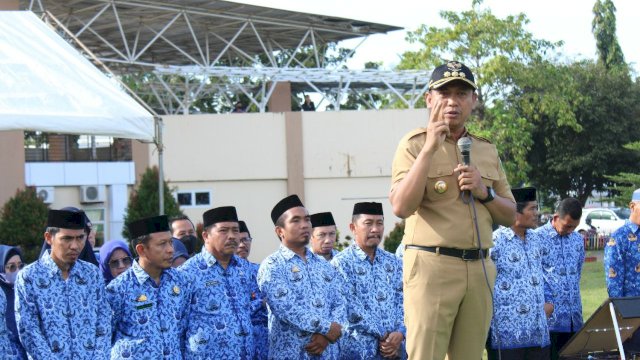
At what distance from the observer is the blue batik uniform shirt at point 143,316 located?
243 inches

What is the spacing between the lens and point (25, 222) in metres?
19.5

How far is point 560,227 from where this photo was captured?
8375mm

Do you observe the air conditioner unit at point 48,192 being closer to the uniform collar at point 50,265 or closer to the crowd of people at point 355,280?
the crowd of people at point 355,280

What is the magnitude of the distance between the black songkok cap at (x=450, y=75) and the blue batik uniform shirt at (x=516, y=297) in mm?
3447

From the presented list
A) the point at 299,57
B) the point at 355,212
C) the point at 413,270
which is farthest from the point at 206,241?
the point at 299,57

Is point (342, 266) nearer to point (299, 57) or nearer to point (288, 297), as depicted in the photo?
point (288, 297)

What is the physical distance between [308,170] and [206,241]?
2137 cm

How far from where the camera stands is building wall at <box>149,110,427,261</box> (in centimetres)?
2789

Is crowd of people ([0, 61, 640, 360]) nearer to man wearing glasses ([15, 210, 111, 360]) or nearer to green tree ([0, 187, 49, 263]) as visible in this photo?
man wearing glasses ([15, 210, 111, 360])

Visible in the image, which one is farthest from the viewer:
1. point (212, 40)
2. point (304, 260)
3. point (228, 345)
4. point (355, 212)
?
point (212, 40)

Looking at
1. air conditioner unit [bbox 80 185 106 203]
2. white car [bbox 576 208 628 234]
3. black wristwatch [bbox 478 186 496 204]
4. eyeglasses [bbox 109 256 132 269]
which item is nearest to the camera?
black wristwatch [bbox 478 186 496 204]

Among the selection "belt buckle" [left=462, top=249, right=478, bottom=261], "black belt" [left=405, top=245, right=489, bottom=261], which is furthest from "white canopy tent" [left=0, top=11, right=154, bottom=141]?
"belt buckle" [left=462, top=249, right=478, bottom=261]

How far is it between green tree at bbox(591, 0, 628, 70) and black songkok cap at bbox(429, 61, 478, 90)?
1791 inches

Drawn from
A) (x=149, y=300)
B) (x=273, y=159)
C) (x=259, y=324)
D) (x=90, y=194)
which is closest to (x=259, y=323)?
(x=259, y=324)
